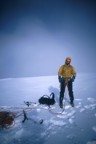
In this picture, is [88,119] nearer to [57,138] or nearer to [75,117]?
[75,117]

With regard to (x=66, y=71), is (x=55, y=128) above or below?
below

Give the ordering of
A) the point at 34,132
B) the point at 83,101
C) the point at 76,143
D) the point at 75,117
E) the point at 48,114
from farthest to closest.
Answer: the point at 83,101
the point at 48,114
the point at 75,117
the point at 34,132
the point at 76,143

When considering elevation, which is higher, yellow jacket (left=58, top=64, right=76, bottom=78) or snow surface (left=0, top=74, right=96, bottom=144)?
yellow jacket (left=58, top=64, right=76, bottom=78)

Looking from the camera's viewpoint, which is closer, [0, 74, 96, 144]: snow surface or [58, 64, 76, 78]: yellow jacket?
[0, 74, 96, 144]: snow surface

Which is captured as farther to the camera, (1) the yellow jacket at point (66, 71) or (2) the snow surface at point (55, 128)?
(1) the yellow jacket at point (66, 71)

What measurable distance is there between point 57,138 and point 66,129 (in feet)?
2.31

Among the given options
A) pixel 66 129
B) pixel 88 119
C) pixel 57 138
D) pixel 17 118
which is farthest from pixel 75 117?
pixel 17 118

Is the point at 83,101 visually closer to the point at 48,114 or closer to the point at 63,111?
the point at 63,111

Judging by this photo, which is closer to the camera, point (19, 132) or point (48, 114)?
point (19, 132)

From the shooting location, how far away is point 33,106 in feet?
29.5

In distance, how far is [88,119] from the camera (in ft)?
23.0

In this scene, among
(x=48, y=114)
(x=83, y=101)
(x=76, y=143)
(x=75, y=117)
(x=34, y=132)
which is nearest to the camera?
(x=76, y=143)

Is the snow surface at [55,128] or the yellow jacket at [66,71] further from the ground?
the yellow jacket at [66,71]

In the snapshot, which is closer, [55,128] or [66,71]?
[55,128]
